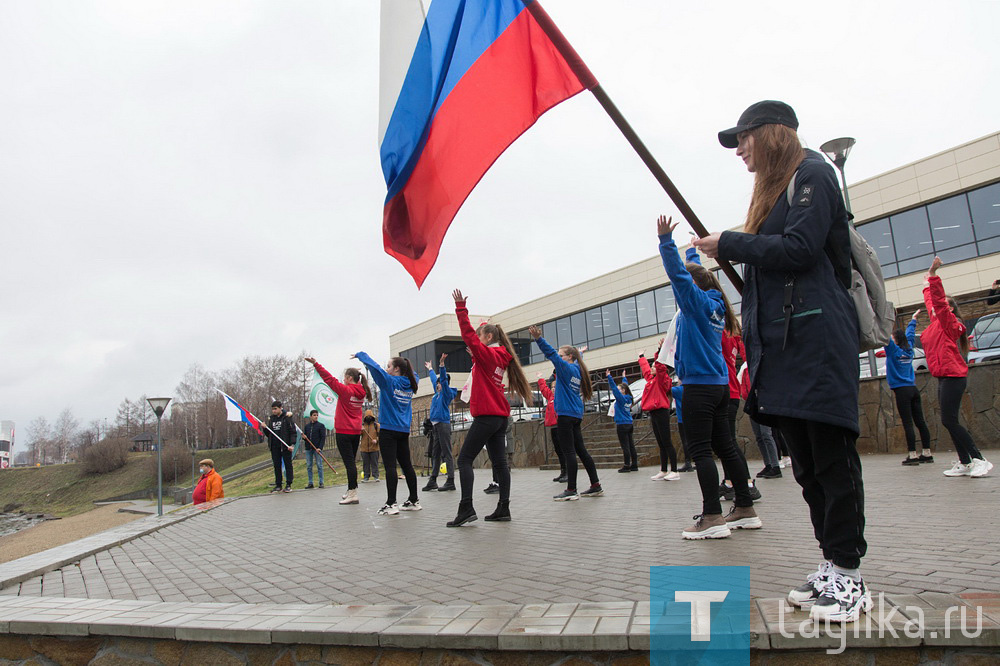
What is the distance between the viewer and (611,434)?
56.9ft

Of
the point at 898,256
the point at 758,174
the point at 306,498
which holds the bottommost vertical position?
the point at 306,498

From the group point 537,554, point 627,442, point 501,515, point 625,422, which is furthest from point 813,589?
point 627,442

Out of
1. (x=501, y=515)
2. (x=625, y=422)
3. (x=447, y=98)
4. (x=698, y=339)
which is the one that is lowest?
(x=501, y=515)

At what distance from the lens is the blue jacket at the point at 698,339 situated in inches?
195

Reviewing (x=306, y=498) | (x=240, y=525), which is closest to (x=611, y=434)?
(x=306, y=498)

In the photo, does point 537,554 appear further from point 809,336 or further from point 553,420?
point 553,420

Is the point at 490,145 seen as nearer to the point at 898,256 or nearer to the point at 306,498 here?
the point at 306,498

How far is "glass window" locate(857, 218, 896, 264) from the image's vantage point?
25719mm

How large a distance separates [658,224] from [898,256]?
1047 inches

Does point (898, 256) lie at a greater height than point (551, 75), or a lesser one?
greater

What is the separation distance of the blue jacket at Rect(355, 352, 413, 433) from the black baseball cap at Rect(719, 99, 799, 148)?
19.7 ft

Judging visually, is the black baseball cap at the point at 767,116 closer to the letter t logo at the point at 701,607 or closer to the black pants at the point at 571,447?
the letter t logo at the point at 701,607

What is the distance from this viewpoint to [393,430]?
8.07 metres

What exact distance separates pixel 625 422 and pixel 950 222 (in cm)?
1955
